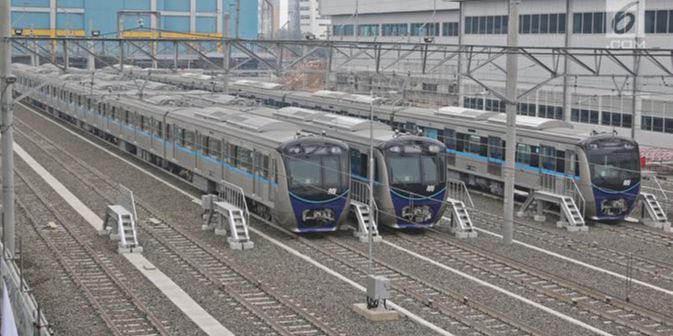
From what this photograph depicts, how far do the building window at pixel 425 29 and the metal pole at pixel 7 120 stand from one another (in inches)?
1627

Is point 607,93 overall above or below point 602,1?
below

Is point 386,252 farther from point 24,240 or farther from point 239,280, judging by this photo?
point 24,240

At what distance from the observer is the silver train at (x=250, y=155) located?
22141 millimetres

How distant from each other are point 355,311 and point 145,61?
7540cm

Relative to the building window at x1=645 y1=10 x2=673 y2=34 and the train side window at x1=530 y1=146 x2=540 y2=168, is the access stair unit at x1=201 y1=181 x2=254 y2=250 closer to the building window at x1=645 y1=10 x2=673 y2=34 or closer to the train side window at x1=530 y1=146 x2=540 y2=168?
the train side window at x1=530 y1=146 x2=540 y2=168

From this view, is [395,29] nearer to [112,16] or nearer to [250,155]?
[112,16]

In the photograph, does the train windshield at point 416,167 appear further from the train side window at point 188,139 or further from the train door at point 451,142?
the train side window at point 188,139

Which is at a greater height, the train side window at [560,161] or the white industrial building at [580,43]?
the white industrial building at [580,43]

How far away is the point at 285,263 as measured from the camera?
1994cm

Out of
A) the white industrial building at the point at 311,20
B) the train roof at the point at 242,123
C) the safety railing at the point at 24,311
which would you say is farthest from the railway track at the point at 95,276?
the white industrial building at the point at 311,20

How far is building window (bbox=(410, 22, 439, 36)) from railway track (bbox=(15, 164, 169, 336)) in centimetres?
3526

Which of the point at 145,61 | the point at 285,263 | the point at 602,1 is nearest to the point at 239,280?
the point at 285,263

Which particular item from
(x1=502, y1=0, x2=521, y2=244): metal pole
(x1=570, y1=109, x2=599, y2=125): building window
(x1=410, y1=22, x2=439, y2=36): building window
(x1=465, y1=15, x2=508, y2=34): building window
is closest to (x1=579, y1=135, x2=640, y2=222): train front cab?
(x1=502, y1=0, x2=521, y2=244): metal pole

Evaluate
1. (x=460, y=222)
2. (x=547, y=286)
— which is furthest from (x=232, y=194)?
(x=547, y=286)
